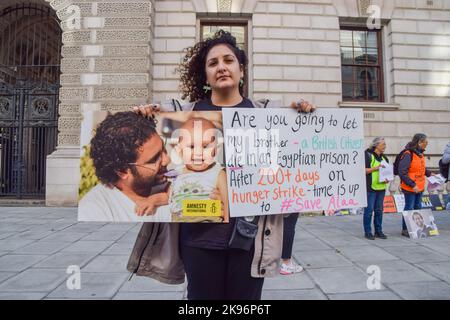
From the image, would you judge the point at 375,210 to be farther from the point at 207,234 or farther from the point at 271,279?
the point at 207,234

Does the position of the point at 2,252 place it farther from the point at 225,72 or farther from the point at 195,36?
the point at 195,36

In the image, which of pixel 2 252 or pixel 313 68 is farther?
pixel 313 68

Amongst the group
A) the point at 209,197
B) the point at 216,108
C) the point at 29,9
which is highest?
the point at 29,9

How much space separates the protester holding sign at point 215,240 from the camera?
6.01ft

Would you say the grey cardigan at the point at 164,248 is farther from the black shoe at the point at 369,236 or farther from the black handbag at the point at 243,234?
the black shoe at the point at 369,236

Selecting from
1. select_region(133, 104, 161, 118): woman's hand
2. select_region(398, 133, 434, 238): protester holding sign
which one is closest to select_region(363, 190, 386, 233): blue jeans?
select_region(398, 133, 434, 238): protester holding sign

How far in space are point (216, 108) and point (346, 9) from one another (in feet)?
36.3

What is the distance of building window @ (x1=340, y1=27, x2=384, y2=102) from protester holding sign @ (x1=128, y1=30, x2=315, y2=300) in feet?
34.2

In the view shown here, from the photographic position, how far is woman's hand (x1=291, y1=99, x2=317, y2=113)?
7.02 ft

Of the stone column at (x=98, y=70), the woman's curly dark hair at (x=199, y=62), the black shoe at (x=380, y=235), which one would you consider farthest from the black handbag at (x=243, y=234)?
the stone column at (x=98, y=70)

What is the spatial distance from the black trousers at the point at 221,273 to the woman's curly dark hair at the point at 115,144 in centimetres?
66

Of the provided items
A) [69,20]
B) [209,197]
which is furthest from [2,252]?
[69,20]

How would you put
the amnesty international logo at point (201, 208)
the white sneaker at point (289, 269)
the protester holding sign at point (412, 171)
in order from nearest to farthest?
1. the amnesty international logo at point (201, 208)
2. the white sneaker at point (289, 269)
3. the protester holding sign at point (412, 171)

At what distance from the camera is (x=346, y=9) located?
37.0ft
